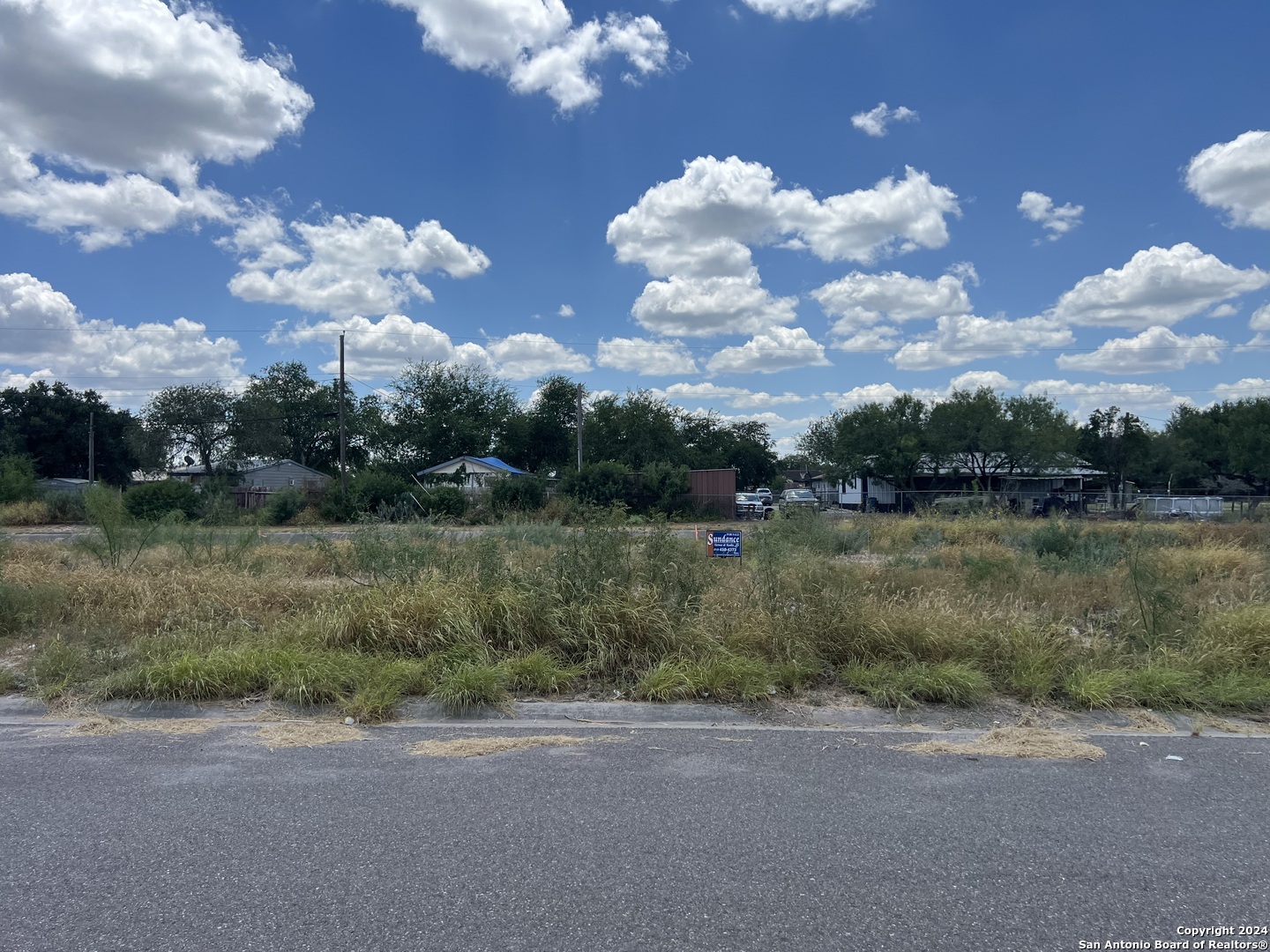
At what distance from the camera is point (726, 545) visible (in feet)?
31.5

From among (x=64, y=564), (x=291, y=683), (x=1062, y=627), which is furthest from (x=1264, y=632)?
(x=64, y=564)

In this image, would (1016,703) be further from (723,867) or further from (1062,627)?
(723,867)

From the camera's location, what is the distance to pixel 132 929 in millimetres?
3252

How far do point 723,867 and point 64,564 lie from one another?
12626mm

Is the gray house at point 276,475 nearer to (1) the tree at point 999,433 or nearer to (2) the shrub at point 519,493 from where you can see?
(2) the shrub at point 519,493

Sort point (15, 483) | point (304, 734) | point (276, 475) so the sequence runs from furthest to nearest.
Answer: point (276, 475)
point (15, 483)
point (304, 734)

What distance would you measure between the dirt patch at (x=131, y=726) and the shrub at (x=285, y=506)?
3265cm

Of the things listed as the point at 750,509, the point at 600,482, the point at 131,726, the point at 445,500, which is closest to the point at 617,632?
the point at 131,726

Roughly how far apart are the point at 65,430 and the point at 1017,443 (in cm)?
7315

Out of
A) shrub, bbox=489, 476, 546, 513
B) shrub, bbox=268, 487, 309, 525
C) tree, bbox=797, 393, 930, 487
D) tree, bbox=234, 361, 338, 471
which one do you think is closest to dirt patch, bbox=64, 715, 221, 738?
shrub, bbox=489, 476, 546, 513

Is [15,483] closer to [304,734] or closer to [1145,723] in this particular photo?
[304,734]

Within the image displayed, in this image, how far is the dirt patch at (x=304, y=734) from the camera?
557 cm

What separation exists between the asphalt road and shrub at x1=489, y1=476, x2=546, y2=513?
3013 centimetres

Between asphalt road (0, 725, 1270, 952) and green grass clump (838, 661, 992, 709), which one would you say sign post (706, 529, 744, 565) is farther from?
asphalt road (0, 725, 1270, 952)
